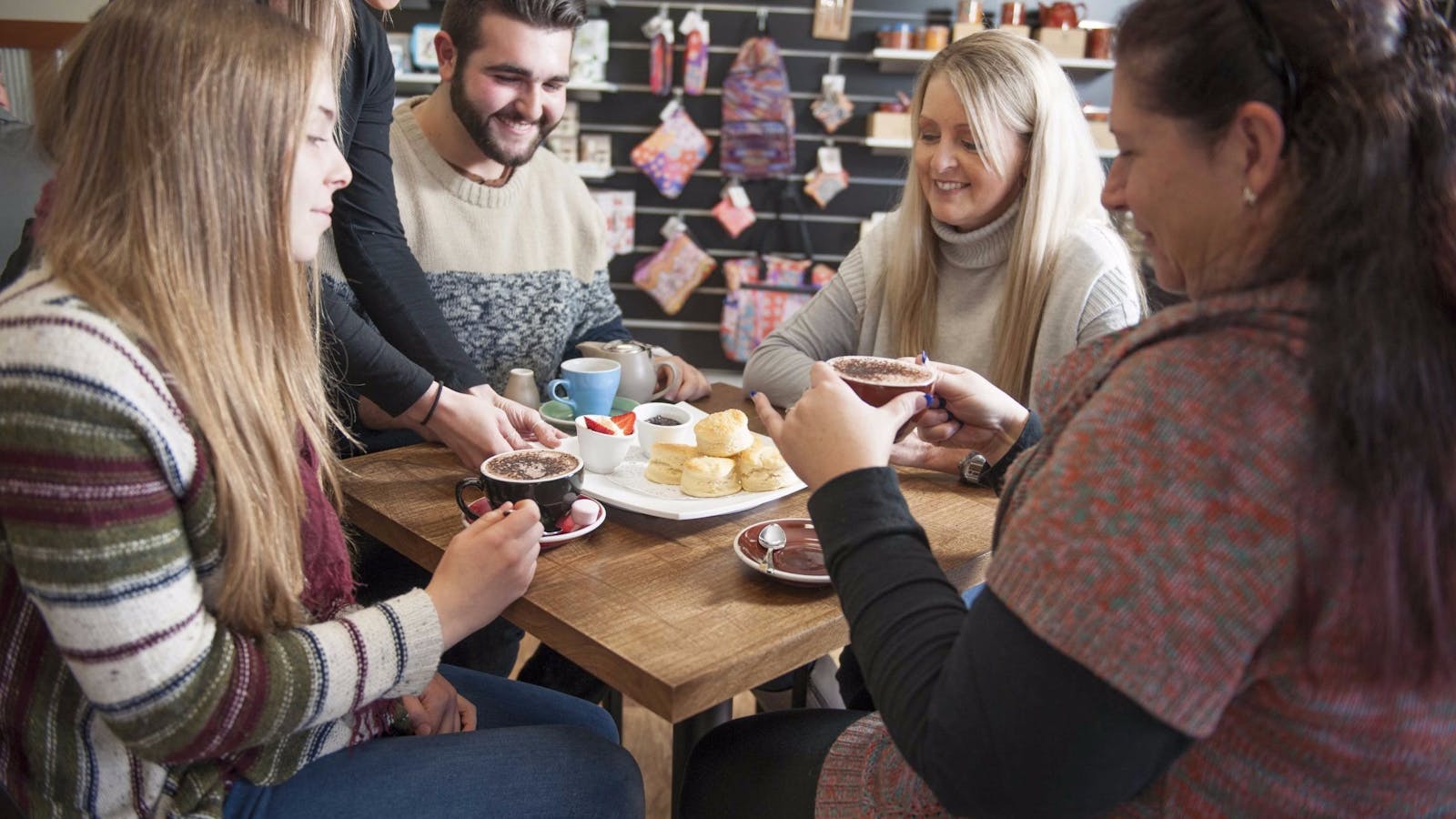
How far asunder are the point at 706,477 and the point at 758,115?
11.8 ft

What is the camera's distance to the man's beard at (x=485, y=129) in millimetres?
2281

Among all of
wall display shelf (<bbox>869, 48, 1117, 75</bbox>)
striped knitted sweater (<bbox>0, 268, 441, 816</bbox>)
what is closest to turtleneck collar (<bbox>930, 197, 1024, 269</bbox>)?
striped knitted sweater (<bbox>0, 268, 441, 816</bbox>)

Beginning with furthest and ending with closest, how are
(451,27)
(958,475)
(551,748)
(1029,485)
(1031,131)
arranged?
1. (451,27)
2. (1031,131)
3. (958,475)
4. (551,748)
5. (1029,485)

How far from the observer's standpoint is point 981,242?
2.02 meters

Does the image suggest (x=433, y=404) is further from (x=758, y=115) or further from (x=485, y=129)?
(x=758, y=115)

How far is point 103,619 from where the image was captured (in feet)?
2.80

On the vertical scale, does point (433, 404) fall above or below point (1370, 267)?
below

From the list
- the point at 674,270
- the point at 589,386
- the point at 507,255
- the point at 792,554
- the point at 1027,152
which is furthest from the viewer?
the point at 674,270

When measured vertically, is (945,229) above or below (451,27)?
below

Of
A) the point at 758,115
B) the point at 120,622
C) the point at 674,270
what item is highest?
the point at 758,115

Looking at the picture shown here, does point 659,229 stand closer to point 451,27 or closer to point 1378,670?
point 451,27

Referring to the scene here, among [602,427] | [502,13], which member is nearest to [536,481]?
[602,427]

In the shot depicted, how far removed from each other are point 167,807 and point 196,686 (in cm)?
18

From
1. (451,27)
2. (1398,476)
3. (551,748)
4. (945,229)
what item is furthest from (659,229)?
(1398,476)
